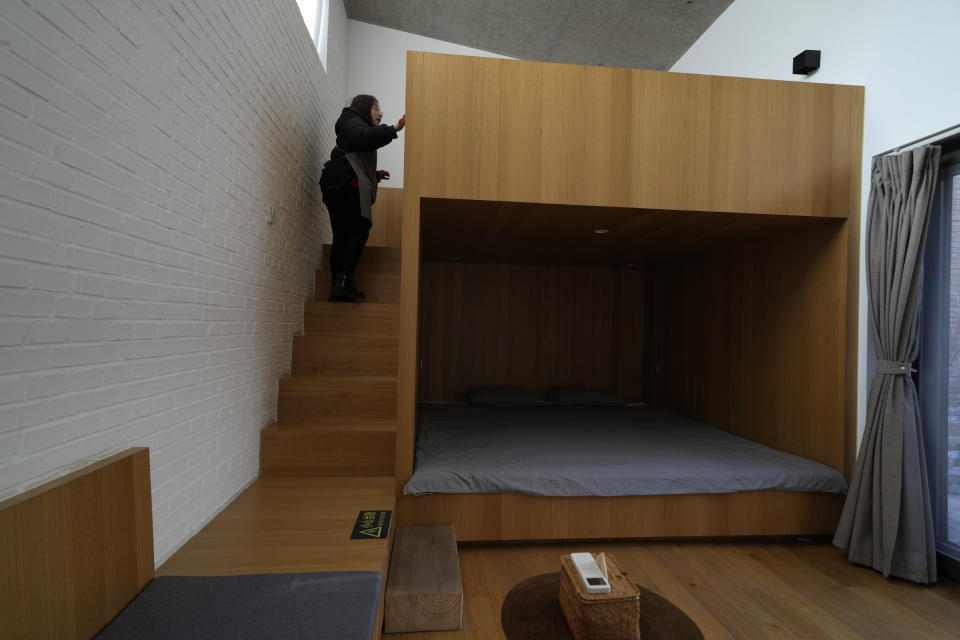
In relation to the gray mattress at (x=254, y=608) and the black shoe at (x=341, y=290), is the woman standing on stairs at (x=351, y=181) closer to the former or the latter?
the black shoe at (x=341, y=290)

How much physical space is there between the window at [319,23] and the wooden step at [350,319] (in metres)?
2.02

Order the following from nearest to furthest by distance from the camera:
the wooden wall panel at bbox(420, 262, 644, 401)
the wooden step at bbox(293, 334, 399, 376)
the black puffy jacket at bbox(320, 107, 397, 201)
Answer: the black puffy jacket at bbox(320, 107, 397, 201) < the wooden step at bbox(293, 334, 399, 376) < the wooden wall panel at bbox(420, 262, 644, 401)

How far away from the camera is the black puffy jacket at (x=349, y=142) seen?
2.79 meters

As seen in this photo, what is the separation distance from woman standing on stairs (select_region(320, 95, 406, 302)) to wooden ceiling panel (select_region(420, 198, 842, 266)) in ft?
1.43

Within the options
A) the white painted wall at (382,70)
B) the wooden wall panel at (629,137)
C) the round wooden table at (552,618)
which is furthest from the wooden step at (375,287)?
the round wooden table at (552,618)

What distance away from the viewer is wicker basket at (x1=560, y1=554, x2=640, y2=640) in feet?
4.39

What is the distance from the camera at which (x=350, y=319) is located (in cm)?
309

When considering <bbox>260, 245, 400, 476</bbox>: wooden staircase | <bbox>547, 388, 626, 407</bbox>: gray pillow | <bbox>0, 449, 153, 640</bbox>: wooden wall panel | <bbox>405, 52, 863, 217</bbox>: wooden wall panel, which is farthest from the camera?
<bbox>547, 388, 626, 407</bbox>: gray pillow

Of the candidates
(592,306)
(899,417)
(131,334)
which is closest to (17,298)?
(131,334)

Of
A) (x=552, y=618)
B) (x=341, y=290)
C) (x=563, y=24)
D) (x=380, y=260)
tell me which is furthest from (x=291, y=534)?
(x=563, y=24)

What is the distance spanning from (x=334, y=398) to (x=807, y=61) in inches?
137

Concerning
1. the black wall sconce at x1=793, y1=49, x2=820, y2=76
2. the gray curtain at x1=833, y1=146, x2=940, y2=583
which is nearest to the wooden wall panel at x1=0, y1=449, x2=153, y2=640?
the gray curtain at x1=833, y1=146, x2=940, y2=583

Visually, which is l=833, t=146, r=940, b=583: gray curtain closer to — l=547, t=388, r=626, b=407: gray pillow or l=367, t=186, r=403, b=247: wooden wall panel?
l=547, t=388, r=626, b=407: gray pillow

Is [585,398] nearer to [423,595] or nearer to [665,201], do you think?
[665,201]
